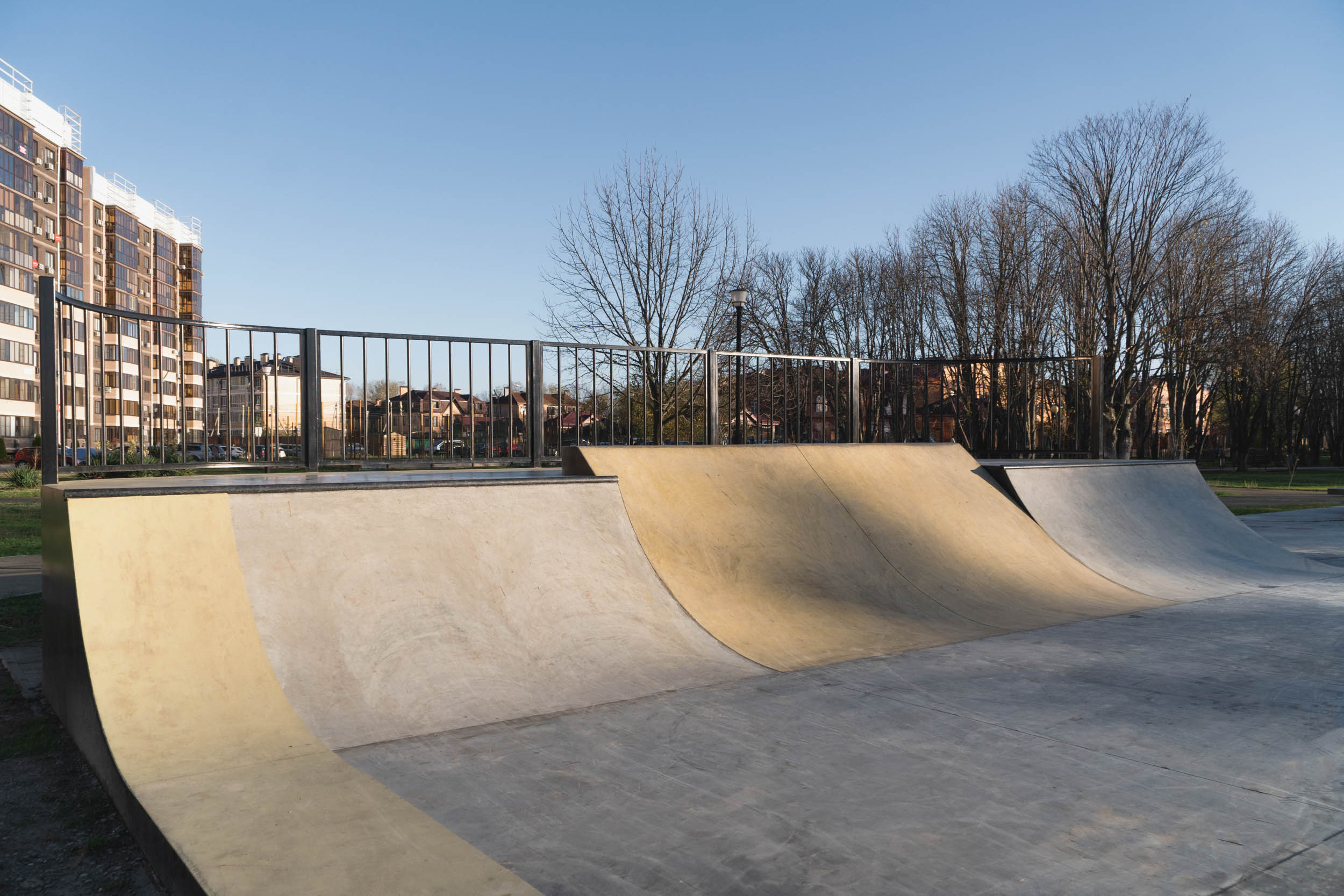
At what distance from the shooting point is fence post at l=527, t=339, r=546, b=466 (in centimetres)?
769

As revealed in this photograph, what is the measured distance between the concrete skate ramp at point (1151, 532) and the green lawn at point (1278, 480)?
18.4 m

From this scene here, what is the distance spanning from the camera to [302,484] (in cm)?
507

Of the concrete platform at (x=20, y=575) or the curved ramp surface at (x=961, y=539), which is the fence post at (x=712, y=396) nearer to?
the curved ramp surface at (x=961, y=539)

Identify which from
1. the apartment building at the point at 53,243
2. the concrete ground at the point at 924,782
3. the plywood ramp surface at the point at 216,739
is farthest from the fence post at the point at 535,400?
Answer: the apartment building at the point at 53,243

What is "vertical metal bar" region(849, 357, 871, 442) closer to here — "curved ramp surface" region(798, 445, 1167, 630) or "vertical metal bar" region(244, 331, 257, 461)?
"curved ramp surface" region(798, 445, 1167, 630)

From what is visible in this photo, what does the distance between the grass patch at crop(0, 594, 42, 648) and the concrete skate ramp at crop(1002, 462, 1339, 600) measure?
9589mm

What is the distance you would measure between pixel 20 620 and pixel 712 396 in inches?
266

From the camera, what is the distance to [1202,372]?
3756 cm

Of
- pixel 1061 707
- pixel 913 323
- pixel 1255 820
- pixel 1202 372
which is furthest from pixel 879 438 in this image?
pixel 1202 372

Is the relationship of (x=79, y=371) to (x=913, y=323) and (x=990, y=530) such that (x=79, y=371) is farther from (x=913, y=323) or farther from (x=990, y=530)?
(x=990, y=530)

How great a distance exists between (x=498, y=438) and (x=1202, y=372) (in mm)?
39621

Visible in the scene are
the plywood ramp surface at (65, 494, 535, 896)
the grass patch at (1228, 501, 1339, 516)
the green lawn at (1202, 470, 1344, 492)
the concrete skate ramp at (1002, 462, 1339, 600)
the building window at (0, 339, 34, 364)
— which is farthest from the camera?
the building window at (0, 339, 34, 364)

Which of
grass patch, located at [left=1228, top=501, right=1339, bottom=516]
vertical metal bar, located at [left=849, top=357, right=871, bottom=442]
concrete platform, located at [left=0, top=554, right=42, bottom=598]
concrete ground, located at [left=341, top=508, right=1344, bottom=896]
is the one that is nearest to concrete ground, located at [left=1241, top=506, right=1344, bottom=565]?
grass patch, located at [left=1228, top=501, right=1339, bottom=516]

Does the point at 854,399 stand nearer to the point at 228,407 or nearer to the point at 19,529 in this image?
the point at 228,407
